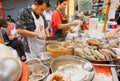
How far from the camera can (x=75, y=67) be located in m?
1.33

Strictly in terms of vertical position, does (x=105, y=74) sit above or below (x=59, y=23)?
below

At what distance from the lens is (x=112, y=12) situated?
291cm

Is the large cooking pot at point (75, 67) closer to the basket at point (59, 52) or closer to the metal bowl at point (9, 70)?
the basket at point (59, 52)

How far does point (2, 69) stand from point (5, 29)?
9.93 feet

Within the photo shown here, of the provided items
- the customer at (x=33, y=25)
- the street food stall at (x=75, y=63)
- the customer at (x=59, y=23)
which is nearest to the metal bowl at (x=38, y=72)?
the street food stall at (x=75, y=63)

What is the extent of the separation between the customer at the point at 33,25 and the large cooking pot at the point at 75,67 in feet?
2.17

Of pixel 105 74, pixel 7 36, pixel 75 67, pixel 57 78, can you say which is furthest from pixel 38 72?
pixel 7 36

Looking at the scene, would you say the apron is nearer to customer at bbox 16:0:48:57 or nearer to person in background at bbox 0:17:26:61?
customer at bbox 16:0:48:57

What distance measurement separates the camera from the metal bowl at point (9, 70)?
499mm

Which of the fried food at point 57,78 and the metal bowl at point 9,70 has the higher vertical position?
the metal bowl at point 9,70

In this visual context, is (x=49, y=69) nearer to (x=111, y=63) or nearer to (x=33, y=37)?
(x=111, y=63)

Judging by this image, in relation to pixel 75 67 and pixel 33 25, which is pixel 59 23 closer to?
pixel 33 25

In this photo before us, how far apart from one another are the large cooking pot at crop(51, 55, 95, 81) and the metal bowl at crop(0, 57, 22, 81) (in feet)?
2.19

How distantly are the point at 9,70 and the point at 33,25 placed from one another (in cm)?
166
